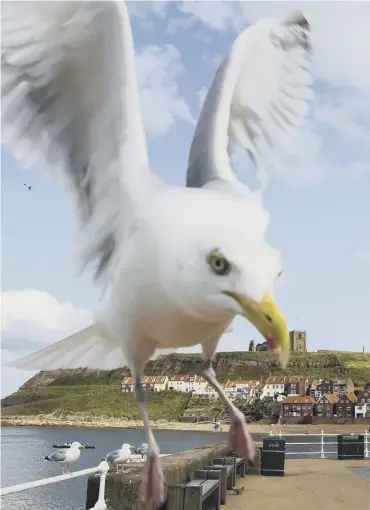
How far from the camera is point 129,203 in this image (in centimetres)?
225

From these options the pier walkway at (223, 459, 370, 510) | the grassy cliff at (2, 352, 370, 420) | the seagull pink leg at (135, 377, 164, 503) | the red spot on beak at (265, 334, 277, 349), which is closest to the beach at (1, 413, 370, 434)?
the grassy cliff at (2, 352, 370, 420)

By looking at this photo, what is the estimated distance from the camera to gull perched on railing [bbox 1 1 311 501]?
181cm

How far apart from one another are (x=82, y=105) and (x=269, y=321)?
1.28 m

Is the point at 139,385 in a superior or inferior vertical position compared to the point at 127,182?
inferior

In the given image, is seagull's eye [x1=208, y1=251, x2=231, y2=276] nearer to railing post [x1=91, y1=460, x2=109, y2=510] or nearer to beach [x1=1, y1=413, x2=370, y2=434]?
railing post [x1=91, y1=460, x2=109, y2=510]

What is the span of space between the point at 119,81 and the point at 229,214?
0.81 m

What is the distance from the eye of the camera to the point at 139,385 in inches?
92.6

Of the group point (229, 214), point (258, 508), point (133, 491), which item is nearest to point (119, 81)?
point (229, 214)

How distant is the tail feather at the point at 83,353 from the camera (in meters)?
2.51

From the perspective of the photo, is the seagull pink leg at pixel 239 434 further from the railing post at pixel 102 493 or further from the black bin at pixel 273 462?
the black bin at pixel 273 462

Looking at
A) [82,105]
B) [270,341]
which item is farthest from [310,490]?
[270,341]

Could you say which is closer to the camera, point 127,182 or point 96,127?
point 127,182

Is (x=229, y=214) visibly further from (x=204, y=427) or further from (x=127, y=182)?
(x=204, y=427)

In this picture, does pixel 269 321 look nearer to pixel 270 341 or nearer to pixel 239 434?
pixel 270 341
